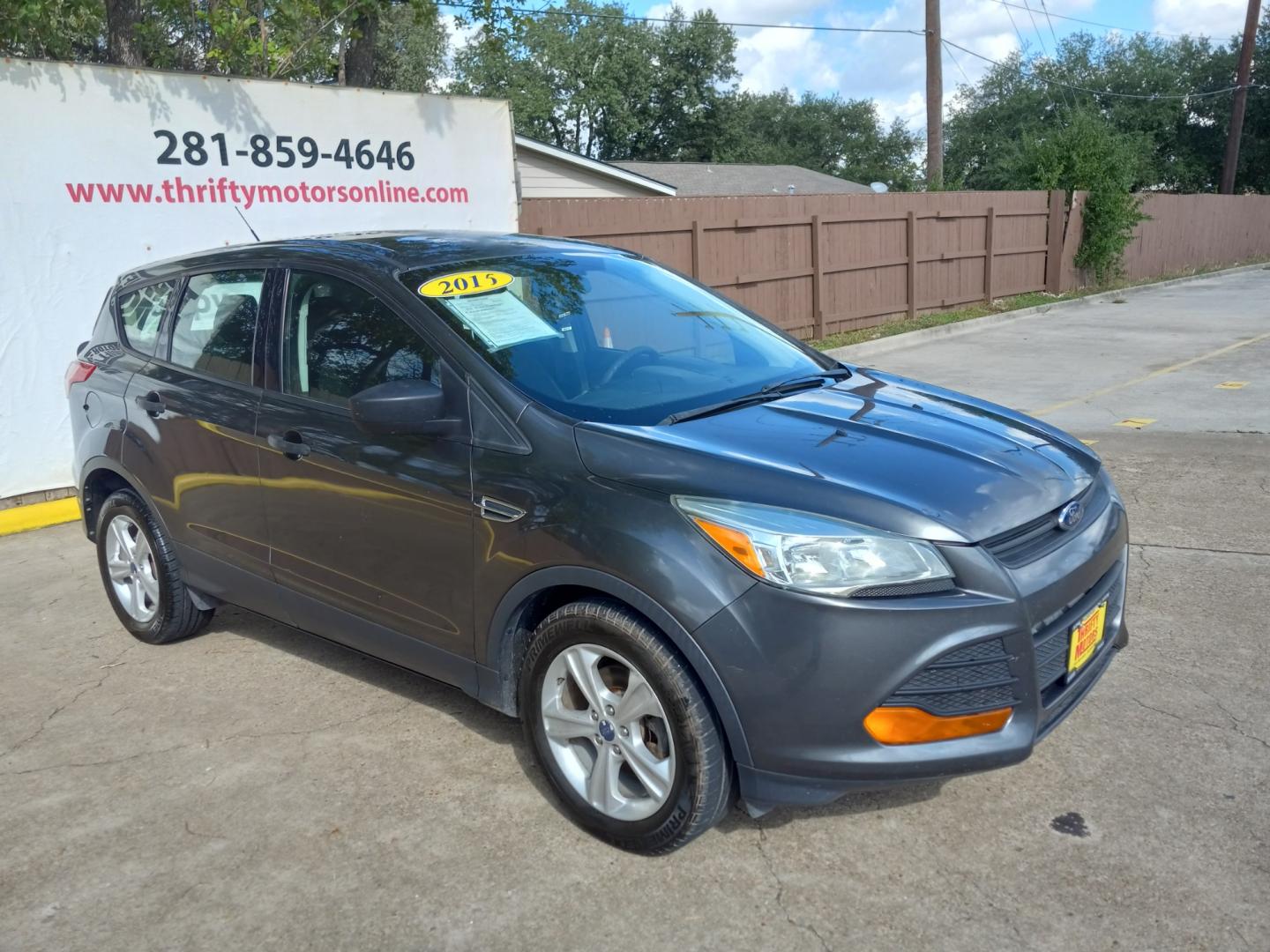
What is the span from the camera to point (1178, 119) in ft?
163

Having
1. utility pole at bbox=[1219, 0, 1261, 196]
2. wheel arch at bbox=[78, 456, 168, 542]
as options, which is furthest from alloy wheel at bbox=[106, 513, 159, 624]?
utility pole at bbox=[1219, 0, 1261, 196]

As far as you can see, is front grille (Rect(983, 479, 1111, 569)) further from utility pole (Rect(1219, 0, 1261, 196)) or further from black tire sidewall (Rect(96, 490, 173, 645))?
utility pole (Rect(1219, 0, 1261, 196))

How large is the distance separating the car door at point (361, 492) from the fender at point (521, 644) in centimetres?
11

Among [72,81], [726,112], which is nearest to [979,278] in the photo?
[72,81]

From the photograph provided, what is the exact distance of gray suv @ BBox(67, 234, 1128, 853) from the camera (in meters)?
2.82

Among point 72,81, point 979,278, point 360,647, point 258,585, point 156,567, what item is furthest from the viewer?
point 979,278

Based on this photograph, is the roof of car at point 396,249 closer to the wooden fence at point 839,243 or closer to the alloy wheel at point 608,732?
the alloy wheel at point 608,732

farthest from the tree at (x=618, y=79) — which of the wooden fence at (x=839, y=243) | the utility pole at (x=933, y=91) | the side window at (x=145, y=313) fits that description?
the side window at (x=145, y=313)

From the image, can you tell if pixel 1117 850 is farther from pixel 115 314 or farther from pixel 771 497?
pixel 115 314

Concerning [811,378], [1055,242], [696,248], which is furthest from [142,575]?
[1055,242]

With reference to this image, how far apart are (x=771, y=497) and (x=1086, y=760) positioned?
1.58 metres

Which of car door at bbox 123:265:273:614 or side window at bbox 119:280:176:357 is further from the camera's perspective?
side window at bbox 119:280:176:357

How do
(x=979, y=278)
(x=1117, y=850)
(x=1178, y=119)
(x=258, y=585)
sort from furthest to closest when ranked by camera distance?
(x=1178, y=119) → (x=979, y=278) → (x=258, y=585) → (x=1117, y=850)

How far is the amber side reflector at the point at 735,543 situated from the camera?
2816 mm
